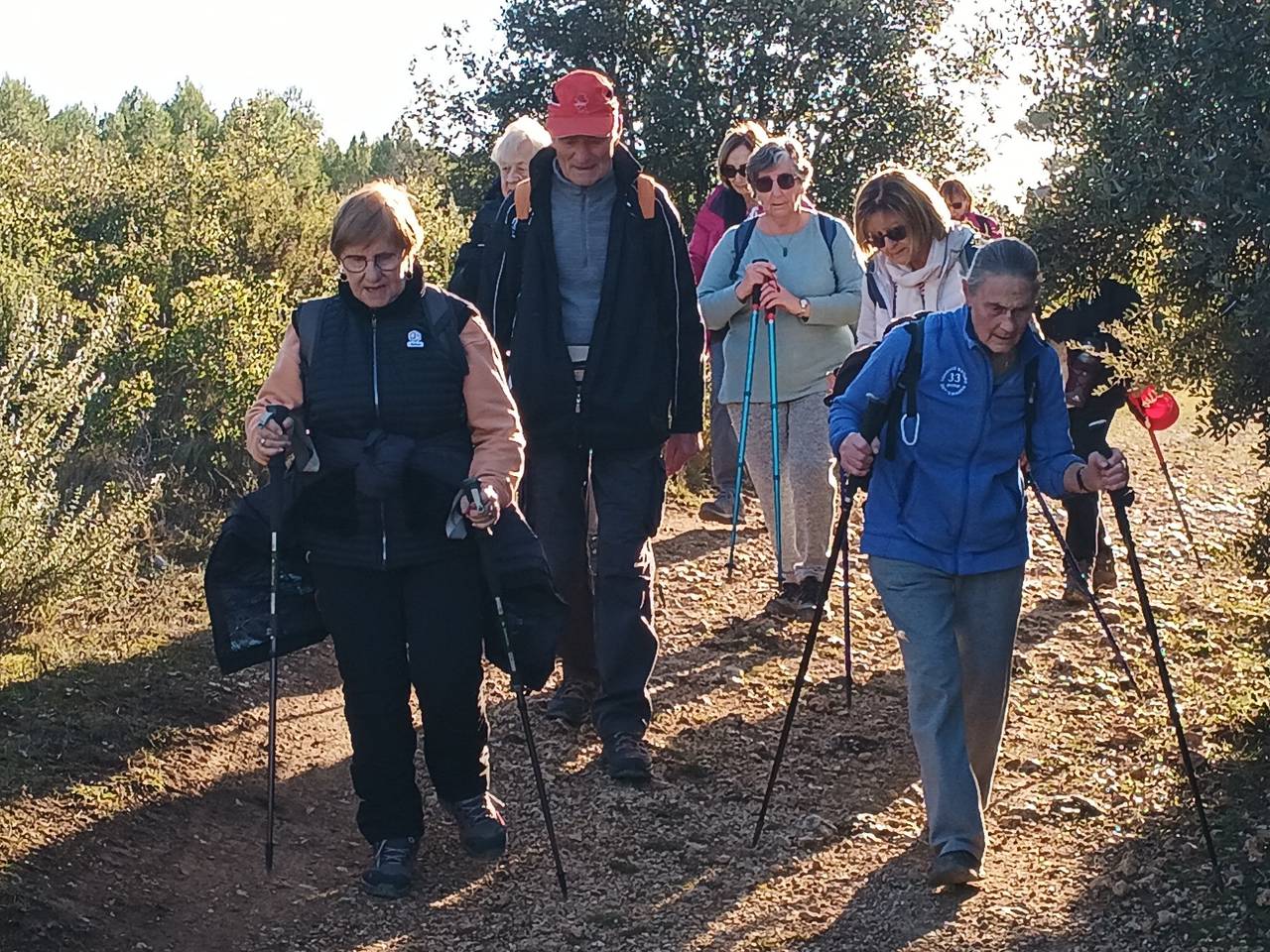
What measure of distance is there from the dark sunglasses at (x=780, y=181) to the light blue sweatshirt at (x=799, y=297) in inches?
10.9

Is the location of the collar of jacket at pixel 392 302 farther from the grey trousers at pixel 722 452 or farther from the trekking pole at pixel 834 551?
the grey trousers at pixel 722 452

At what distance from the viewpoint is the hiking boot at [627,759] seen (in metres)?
6.25

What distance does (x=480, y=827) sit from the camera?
222 inches

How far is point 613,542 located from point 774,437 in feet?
6.65

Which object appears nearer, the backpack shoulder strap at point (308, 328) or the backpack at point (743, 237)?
the backpack shoulder strap at point (308, 328)

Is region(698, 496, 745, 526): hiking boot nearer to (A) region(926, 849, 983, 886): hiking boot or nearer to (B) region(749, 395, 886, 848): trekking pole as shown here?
(B) region(749, 395, 886, 848): trekking pole

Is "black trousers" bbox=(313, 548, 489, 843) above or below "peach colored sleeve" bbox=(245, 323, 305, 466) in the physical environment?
below

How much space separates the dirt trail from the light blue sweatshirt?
1276 millimetres

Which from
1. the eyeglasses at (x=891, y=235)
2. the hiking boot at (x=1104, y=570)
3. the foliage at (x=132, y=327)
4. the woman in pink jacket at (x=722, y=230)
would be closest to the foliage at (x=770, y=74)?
the foliage at (x=132, y=327)

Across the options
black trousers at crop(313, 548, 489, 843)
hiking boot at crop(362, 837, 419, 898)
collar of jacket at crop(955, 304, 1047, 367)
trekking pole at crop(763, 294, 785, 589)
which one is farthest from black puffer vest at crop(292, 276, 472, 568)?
trekking pole at crop(763, 294, 785, 589)

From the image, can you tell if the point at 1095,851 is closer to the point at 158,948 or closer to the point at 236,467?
the point at 158,948

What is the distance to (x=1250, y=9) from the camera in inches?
208

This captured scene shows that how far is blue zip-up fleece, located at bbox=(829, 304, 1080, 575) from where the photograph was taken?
525 centimetres

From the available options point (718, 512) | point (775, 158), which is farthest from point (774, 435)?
point (718, 512)
